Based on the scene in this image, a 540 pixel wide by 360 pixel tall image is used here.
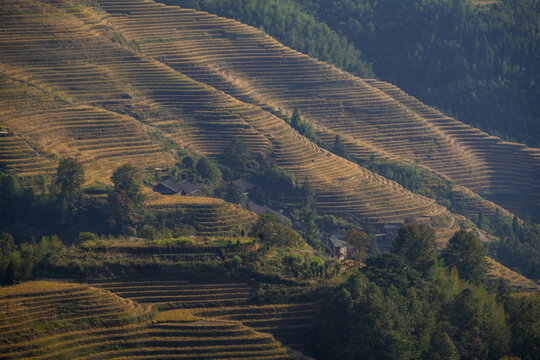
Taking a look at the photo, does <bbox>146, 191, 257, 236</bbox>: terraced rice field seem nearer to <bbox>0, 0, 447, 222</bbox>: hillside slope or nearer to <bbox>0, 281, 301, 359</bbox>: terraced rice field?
<bbox>0, 0, 447, 222</bbox>: hillside slope

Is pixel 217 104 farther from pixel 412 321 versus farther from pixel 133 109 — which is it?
pixel 412 321

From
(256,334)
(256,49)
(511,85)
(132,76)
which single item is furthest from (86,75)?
(511,85)

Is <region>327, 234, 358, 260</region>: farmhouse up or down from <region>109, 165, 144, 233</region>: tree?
down

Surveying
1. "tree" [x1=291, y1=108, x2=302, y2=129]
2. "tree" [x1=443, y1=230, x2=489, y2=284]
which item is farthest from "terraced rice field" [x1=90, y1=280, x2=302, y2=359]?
"tree" [x1=291, y1=108, x2=302, y2=129]

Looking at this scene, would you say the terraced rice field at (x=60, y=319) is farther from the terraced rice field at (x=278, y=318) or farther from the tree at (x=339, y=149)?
the tree at (x=339, y=149)

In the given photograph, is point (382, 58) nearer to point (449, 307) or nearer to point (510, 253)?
point (510, 253)

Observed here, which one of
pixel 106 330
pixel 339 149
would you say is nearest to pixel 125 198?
pixel 106 330
